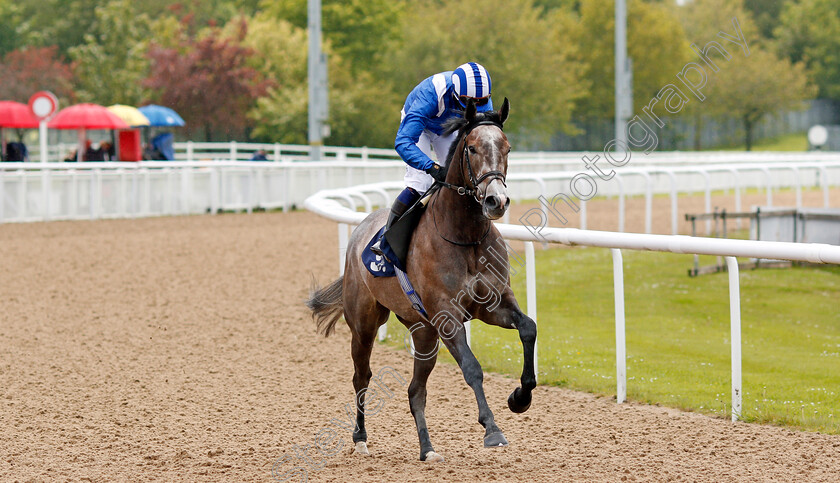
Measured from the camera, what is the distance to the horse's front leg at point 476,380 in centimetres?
401

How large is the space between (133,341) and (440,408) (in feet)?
9.92

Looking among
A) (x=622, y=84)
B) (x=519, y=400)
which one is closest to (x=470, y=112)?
(x=519, y=400)

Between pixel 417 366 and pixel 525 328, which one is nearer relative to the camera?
pixel 525 328

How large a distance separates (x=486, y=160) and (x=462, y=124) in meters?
0.35

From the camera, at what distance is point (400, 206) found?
4695 millimetres

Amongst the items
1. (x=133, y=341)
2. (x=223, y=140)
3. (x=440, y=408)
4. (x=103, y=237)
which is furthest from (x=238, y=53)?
(x=440, y=408)

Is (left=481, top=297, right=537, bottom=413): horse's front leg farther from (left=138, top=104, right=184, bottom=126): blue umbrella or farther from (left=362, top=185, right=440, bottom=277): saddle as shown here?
(left=138, top=104, right=184, bottom=126): blue umbrella

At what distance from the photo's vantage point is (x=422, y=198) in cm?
468

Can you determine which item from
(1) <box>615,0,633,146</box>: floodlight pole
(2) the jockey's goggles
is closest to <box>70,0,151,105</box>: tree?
(1) <box>615,0,633,146</box>: floodlight pole

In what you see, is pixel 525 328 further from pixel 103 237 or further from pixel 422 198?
pixel 103 237

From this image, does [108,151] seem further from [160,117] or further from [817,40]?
[817,40]

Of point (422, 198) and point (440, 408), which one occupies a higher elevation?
point (422, 198)

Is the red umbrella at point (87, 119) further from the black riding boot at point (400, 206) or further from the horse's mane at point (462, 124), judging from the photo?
the horse's mane at point (462, 124)

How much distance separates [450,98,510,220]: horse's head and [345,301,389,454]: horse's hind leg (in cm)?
105
